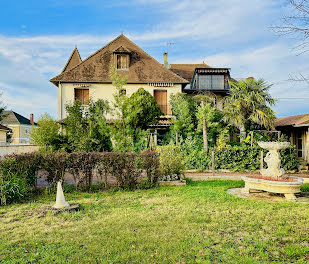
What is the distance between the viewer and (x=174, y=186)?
31.5ft

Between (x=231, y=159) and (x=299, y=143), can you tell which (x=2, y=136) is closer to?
Result: (x=231, y=159)

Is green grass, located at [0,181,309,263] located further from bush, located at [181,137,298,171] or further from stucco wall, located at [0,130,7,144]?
stucco wall, located at [0,130,7,144]

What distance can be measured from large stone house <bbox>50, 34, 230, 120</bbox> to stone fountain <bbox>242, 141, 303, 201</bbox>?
1229cm

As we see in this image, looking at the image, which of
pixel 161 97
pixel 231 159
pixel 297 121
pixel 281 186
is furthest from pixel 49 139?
pixel 297 121

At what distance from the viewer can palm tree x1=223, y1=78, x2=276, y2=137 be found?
16703 mm

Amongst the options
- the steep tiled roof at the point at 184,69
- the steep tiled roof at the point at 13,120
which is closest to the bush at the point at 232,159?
the steep tiled roof at the point at 184,69

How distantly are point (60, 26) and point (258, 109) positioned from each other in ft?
43.3

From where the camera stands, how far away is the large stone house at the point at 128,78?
66.5 feet

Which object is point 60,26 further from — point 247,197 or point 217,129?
point 217,129

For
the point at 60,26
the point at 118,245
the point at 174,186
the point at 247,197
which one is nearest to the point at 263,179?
the point at 247,197

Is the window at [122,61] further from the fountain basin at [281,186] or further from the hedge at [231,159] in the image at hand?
the fountain basin at [281,186]

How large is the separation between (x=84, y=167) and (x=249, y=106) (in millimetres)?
12577

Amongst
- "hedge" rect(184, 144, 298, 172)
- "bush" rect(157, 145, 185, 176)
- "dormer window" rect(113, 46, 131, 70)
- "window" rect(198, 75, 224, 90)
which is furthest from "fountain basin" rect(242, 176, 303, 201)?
"dormer window" rect(113, 46, 131, 70)

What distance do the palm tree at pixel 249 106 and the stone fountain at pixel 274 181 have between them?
320 inches
